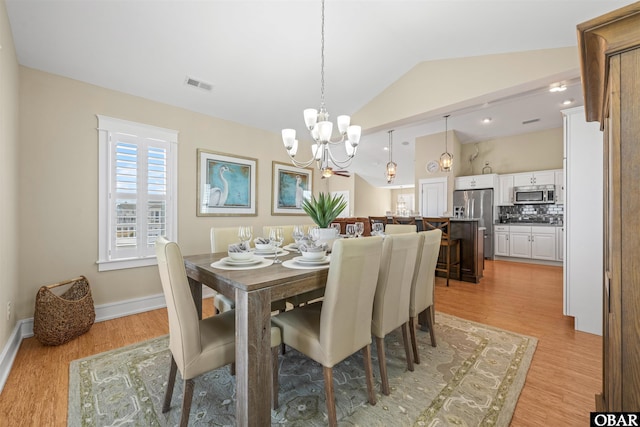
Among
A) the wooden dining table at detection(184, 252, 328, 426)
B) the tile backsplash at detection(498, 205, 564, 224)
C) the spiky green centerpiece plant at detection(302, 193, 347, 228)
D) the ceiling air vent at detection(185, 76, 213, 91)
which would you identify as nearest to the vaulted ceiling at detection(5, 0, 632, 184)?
the ceiling air vent at detection(185, 76, 213, 91)

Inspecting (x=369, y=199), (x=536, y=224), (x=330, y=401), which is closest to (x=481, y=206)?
(x=536, y=224)

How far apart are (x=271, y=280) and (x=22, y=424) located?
1577 mm

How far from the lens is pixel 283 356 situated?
2154mm

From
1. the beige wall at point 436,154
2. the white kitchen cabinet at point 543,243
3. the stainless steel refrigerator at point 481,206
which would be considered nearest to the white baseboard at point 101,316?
the beige wall at point 436,154

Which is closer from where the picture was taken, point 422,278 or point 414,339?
point 414,339

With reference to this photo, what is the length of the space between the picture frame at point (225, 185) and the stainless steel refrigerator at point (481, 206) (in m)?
5.03

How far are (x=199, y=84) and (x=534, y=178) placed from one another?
6985 millimetres

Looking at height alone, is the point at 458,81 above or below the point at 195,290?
above

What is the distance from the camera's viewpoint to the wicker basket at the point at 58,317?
2264 millimetres

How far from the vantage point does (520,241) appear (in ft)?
20.2

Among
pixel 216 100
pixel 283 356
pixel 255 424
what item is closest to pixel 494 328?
pixel 283 356

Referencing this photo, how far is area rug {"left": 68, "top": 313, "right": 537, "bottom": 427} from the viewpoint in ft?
4.93

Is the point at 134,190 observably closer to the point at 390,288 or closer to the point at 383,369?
the point at 390,288

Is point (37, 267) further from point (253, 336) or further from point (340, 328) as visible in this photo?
point (340, 328)
